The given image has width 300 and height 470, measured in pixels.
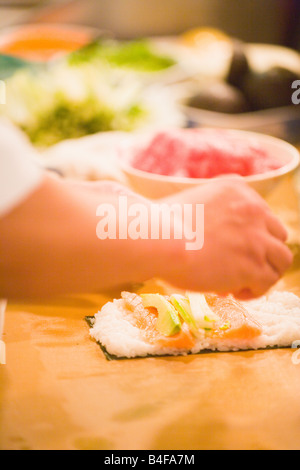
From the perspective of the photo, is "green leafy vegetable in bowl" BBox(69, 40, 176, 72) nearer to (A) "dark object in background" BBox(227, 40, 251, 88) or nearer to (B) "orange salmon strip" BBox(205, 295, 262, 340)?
(A) "dark object in background" BBox(227, 40, 251, 88)

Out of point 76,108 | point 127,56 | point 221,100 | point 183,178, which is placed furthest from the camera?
point 127,56

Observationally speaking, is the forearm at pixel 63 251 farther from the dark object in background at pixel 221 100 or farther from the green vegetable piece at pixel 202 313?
the dark object in background at pixel 221 100

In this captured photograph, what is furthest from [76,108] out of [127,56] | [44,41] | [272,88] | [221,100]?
[44,41]

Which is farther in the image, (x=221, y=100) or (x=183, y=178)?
(x=221, y=100)

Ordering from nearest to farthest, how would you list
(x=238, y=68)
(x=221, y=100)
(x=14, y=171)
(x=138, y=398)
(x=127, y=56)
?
(x=14, y=171) < (x=138, y=398) < (x=221, y=100) < (x=238, y=68) < (x=127, y=56)

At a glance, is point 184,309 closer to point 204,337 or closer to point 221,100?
point 204,337

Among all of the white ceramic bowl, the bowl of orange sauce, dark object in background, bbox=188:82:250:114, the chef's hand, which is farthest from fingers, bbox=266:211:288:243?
the bowl of orange sauce

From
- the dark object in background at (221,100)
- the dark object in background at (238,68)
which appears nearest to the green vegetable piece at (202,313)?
the dark object in background at (221,100)
